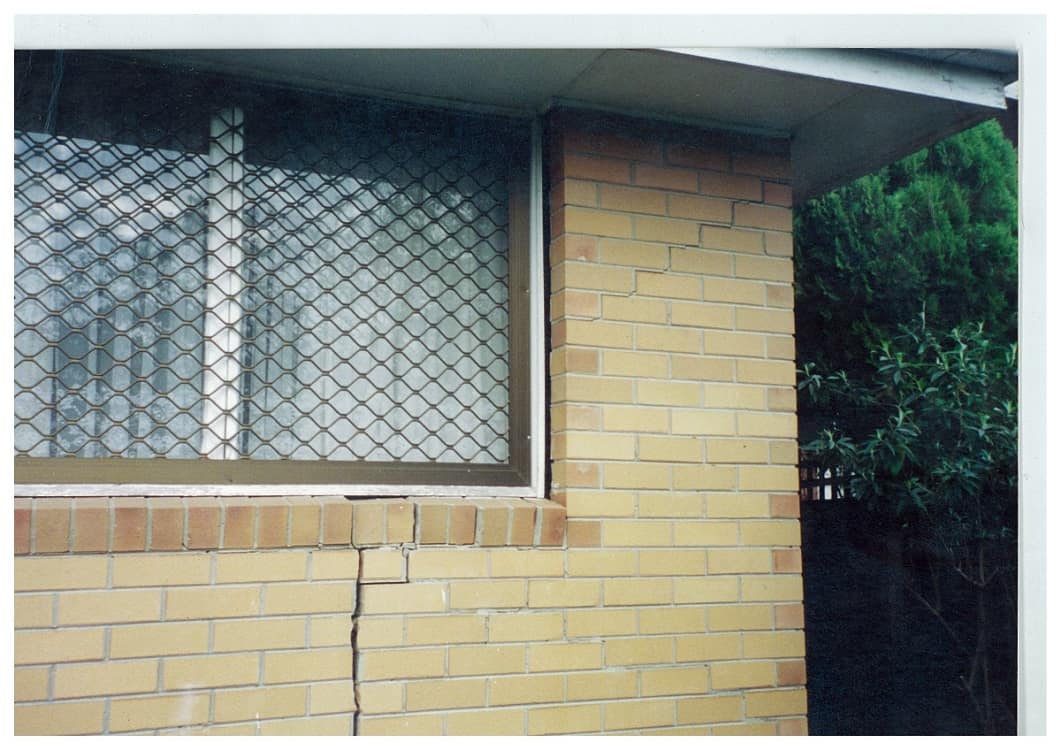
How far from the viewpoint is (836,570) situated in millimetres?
4730

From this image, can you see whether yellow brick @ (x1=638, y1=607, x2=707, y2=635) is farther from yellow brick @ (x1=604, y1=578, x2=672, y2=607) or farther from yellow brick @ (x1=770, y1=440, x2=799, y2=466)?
yellow brick @ (x1=770, y1=440, x2=799, y2=466)

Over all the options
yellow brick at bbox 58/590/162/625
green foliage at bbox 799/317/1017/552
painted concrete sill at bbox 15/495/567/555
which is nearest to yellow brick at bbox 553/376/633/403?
painted concrete sill at bbox 15/495/567/555

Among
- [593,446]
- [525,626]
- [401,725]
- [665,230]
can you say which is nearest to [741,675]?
[525,626]

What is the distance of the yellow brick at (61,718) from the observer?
8.18 feet

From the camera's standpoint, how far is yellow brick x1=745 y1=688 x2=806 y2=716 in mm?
3104

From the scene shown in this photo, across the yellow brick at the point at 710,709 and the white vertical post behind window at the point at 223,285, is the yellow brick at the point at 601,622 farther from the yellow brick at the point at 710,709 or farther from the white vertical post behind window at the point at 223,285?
the white vertical post behind window at the point at 223,285

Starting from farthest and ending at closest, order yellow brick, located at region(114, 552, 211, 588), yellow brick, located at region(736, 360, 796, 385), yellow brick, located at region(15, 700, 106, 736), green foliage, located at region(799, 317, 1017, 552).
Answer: green foliage, located at region(799, 317, 1017, 552)
yellow brick, located at region(736, 360, 796, 385)
yellow brick, located at region(114, 552, 211, 588)
yellow brick, located at region(15, 700, 106, 736)

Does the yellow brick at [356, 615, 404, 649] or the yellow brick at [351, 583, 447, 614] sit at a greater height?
the yellow brick at [351, 583, 447, 614]

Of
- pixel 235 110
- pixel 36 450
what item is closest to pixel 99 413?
pixel 36 450

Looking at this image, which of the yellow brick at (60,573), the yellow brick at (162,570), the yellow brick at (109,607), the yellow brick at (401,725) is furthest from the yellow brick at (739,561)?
the yellow brick at (60,573)

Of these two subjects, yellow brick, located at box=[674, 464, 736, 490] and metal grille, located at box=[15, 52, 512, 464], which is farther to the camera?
yellow brick, located at box=[674, 464, 736, 490]

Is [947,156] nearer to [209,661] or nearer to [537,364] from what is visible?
[537,364]

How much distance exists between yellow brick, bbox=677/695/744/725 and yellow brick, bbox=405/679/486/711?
2.07 feet

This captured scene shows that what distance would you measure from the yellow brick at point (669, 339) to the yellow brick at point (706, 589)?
720mm
